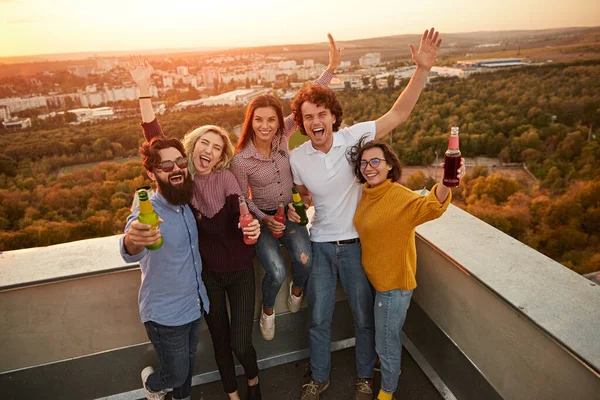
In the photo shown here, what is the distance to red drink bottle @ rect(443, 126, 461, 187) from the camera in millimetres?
1983

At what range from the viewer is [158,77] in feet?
67.3

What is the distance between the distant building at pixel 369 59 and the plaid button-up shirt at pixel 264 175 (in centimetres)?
3247

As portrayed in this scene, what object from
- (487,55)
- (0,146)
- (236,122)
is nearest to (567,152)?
(487,55)

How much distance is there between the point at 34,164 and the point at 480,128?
36.9 m

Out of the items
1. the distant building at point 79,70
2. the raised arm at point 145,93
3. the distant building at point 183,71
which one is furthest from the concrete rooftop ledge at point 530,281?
the distant building at point 183,71

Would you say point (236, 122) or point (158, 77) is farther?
point (158, 77)

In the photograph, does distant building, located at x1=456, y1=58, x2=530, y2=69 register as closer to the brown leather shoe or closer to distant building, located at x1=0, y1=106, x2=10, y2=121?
distant building, located at x1=0, y1=106, x2=10, y2=121

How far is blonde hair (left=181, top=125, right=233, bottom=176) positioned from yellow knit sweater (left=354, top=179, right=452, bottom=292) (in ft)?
3.00

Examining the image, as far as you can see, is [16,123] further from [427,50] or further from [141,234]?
[427,50]

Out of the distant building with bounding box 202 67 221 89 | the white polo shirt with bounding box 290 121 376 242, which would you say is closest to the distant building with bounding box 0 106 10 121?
the distant building with bounding box 202 67 221 89

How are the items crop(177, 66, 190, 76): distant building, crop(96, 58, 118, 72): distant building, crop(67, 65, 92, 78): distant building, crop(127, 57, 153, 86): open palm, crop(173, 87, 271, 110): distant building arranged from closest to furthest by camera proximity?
crop(127, 57, 153, 86): open palm, crop(96, 58, 118, 72): distant building, crop(67, 65, 92, 78): distant building, crop(177, 66, 190, 76): distant building, crop(173, 87, 271, 110): distant building

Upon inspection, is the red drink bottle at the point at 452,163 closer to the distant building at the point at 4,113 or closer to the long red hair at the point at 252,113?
the long red hair at the point at 252,113

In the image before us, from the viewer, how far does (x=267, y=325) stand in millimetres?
2832

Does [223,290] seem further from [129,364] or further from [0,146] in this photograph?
[0,146]
